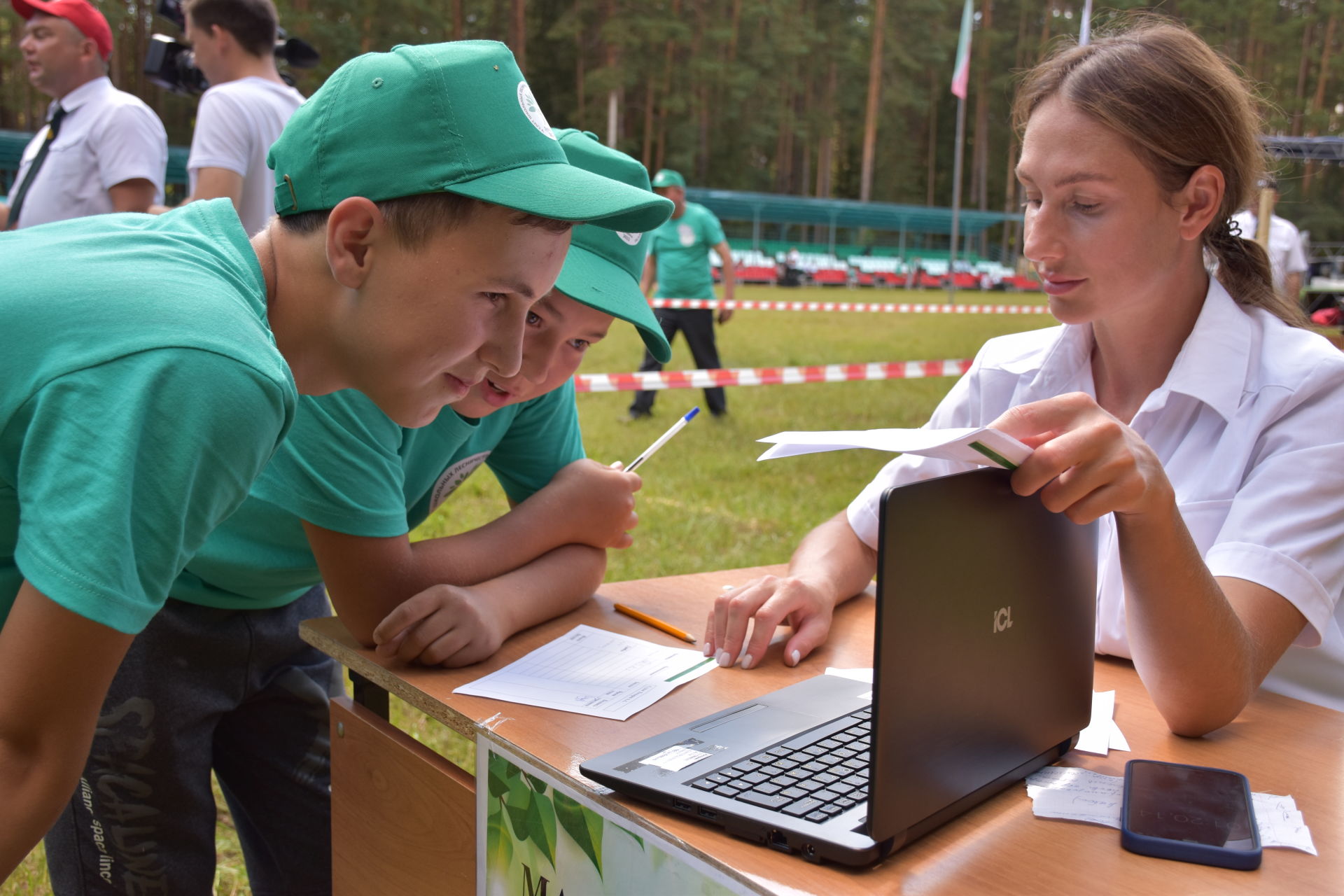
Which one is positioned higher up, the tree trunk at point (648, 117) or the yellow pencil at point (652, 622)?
the tree trunk at point (648, 117)

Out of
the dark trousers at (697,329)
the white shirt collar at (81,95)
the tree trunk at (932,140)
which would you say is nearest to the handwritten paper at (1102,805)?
the white shirt collar at (81,95)

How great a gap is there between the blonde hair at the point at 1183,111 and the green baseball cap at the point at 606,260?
645 mm

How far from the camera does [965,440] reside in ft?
2.99

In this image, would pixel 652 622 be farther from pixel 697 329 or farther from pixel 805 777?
pixel 697 329

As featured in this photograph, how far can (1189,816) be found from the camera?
99 centimetres

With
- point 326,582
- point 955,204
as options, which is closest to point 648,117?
point 955,204

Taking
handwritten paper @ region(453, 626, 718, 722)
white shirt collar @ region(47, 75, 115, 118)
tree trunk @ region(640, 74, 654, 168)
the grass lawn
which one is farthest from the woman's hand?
tree trunk @ region(640, 74, 654, 168)

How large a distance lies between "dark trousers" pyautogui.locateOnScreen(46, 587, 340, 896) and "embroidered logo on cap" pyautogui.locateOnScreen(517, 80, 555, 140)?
926 millimetres

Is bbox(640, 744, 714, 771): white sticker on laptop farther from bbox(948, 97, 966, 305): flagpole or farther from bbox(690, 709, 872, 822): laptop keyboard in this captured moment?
bbox(948, 97, 966, 305): flagpole

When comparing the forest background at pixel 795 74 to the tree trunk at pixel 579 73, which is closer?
the forest background at pixel 795 74

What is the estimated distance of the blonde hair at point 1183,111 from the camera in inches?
59.9

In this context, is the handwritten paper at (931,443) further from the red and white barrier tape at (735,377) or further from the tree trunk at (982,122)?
the tree trunk at (982,122)

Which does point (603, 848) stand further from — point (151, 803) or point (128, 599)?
point (151, 803)

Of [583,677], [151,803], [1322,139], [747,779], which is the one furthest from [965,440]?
[1322,139]
